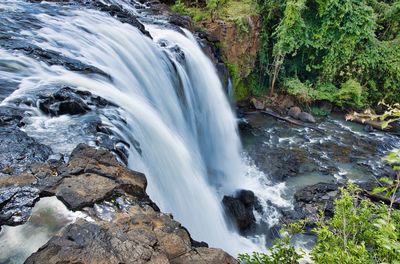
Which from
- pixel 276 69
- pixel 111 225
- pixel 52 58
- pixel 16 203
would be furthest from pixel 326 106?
pixel 16 203

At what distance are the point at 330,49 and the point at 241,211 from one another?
405 inches

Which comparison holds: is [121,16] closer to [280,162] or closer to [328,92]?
[280,162]

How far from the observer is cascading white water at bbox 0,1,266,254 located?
6.96m

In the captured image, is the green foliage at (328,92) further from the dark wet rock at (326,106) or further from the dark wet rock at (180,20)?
the dark wet rock at (180,20)

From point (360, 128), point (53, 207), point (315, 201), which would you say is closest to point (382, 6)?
point (360, 128)

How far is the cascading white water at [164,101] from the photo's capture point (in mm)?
6961

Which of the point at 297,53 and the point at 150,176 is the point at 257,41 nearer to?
the point at 297,53

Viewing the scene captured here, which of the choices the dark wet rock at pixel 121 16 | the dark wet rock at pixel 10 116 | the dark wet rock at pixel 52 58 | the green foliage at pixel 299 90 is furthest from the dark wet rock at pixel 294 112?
the dark wet rock at pixel 10 116

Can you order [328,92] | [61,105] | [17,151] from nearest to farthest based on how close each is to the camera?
[17,151] < [61,105] < [328,92]

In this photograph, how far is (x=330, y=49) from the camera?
53.1ft

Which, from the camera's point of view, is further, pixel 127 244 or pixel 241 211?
pixel 241 211

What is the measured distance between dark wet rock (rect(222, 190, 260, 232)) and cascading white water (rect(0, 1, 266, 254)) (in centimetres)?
36

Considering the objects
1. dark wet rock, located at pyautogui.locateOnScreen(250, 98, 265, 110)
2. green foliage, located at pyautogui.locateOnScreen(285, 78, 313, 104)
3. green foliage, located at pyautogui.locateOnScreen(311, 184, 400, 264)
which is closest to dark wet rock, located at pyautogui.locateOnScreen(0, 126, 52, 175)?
green foliage, located at pyautogui.locateOnScreen(311, 184, 400, 264)

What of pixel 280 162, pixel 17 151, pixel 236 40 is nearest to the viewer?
pixel 17 151
